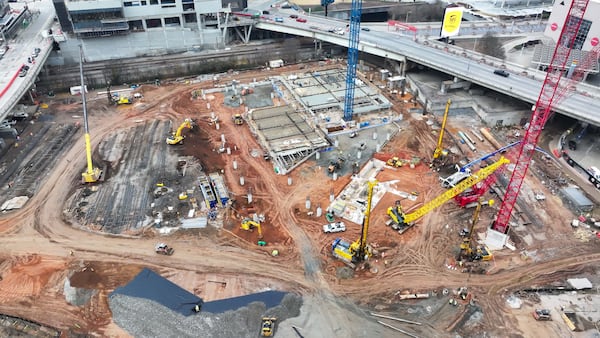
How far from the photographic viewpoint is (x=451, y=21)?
80.7 meters

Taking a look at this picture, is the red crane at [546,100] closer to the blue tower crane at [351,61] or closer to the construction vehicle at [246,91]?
the blue tower crane at [351,61]

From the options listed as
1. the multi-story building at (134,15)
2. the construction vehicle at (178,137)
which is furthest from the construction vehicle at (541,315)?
the multi-story building at (134,15)

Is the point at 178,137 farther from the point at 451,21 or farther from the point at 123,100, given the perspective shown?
the point at 451,21

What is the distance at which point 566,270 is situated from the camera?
4031 centimetres

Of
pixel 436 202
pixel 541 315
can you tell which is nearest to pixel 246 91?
pixel 436 202

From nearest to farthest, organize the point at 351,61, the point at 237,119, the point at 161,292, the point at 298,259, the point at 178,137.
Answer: the point at 161,292 → the point at 298,259 → the point at 178,137 → the point at 351,61 → the point at 237,119

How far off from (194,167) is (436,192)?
31120 millimetres

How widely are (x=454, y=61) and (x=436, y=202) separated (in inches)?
1544

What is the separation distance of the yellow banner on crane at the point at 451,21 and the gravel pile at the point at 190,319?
65788 mm

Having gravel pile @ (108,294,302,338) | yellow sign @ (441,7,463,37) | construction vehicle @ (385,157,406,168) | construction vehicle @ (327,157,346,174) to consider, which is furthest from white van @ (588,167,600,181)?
yellow sign @ (441,7,463,37)

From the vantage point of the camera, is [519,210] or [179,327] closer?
[179,327]

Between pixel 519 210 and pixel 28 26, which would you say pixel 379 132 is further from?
pixel 28 26

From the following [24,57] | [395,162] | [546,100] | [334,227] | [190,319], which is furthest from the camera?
[24,57]

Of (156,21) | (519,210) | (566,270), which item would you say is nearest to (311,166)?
(519,210)
